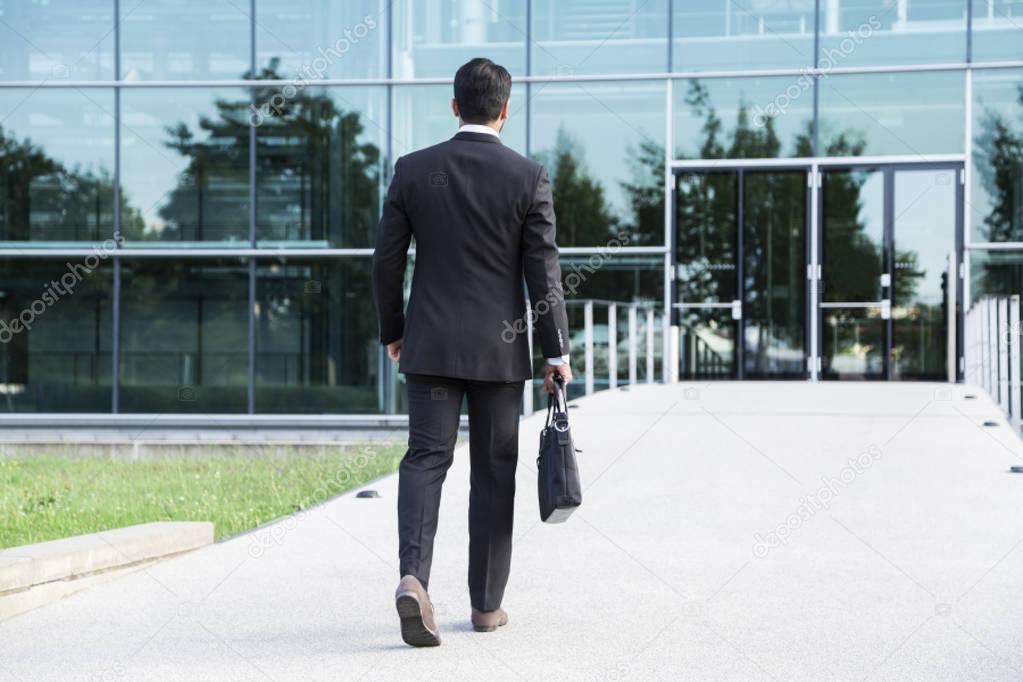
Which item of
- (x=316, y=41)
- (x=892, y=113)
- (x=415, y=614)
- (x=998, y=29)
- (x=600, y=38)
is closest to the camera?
(x=415, y=614)

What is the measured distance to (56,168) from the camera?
15.5 meters

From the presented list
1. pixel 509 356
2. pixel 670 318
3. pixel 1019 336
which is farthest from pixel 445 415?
pixel 670 318

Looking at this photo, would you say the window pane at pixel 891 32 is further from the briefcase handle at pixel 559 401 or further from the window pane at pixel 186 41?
the briefcase handle at pixel 559 401

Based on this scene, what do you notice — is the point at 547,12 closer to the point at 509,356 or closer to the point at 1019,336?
the point at 1019,336

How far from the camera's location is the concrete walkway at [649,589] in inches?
158

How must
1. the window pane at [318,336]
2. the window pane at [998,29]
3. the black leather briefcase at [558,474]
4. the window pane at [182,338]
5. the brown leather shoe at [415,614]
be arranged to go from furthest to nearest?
1. the window pane at [182,338]
2. the window pane at [318,336]
3. the window pane at [998,29]
4. the black leather briefcase at [558,474]
5. the brown leather shoe at [415,614]

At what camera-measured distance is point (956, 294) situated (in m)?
14.9

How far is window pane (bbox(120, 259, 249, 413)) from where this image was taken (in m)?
15.4

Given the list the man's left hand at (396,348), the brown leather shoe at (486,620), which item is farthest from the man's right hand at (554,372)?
the brown leather shoe at (486,620)

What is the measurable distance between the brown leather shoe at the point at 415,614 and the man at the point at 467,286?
4 centimetres

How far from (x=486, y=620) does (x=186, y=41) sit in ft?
41.1

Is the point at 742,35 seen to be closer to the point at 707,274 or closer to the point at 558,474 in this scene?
the point at 707,274

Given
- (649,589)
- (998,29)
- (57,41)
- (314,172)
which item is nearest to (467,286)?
(649,589)

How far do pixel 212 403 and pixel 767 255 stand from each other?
6.33 meters
